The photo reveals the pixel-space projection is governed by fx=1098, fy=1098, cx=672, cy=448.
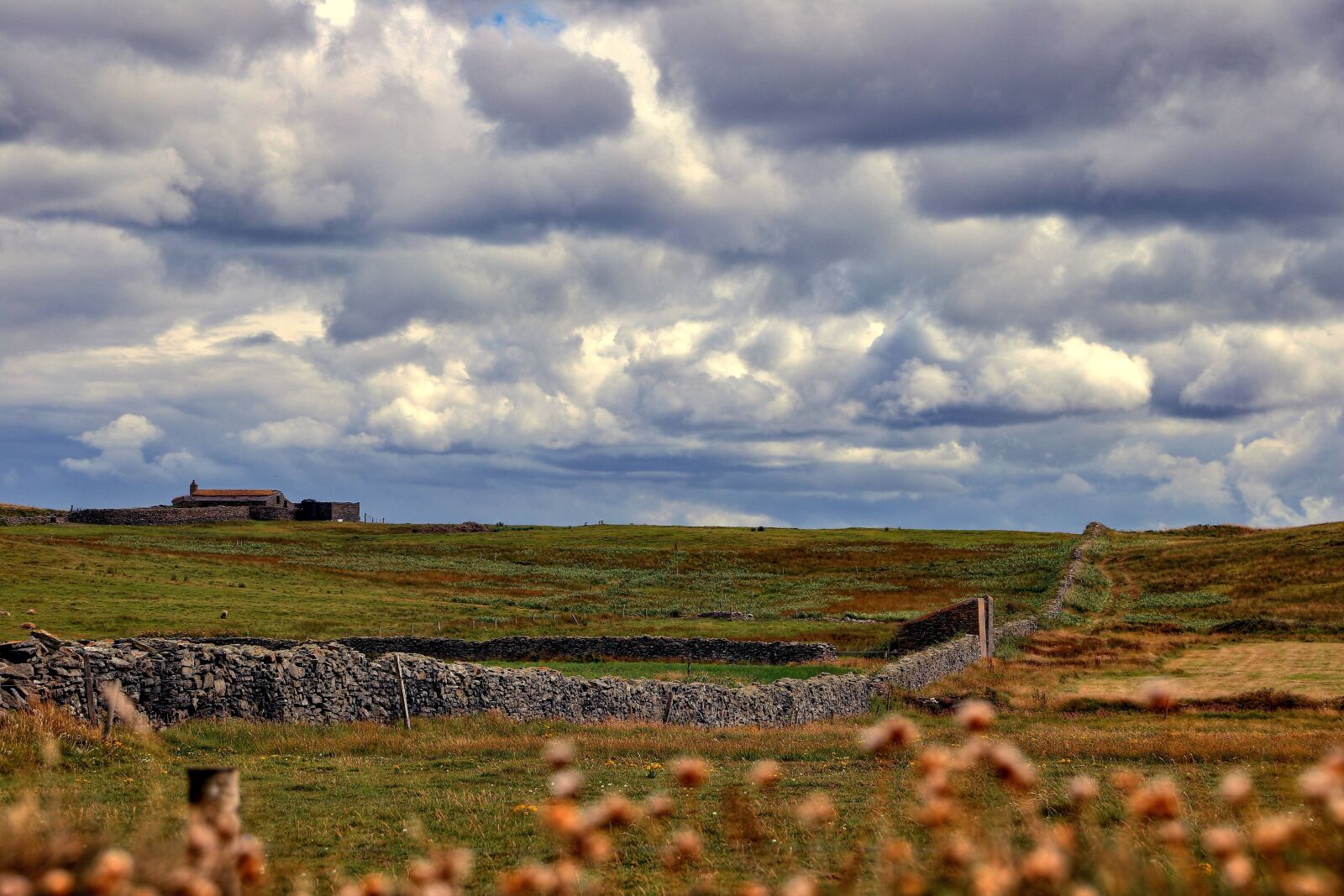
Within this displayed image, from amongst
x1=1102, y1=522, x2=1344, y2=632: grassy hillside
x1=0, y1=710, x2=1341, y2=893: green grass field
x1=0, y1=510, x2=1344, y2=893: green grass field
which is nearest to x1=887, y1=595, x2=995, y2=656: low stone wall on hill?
x1=0, y1=510, x2=1344, y2=893: green grass field

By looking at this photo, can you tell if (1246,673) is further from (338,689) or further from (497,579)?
(497,579)

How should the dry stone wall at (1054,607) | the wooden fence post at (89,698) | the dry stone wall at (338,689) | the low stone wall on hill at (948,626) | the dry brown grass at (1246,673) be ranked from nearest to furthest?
the wooden fence post at (89,698) → the dry stone wall at (338,689) → the dry brown grass at (1246,673) → the low stone wall on hill at (948,626) → the dry stone wall at (1054,607)

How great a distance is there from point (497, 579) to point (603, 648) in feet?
122

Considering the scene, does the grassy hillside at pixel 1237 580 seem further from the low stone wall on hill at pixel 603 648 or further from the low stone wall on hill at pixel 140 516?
the low stone wall on hill at pixel 140 516

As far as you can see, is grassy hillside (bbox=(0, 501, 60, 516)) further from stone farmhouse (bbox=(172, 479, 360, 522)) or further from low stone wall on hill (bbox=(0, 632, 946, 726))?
low stone wall on hill (bbox=(0, 632, 946, 726))

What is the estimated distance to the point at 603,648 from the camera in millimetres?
45812

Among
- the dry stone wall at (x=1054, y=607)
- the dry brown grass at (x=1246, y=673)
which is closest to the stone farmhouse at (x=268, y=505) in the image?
the dry stone wall at (x=1054, y=607)

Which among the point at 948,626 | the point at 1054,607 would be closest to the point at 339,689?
the point at 948,626

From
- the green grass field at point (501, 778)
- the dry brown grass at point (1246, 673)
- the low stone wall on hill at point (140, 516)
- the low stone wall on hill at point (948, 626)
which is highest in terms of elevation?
the low stone wall on hill at point (140, 516)

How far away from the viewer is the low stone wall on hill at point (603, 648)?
144 ft

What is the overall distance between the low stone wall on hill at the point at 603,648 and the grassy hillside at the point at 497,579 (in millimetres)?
4462

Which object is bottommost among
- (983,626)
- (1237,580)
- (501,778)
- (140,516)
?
(983,626)

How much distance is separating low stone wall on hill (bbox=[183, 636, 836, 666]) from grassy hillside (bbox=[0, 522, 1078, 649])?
446cm

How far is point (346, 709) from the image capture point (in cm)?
2303
